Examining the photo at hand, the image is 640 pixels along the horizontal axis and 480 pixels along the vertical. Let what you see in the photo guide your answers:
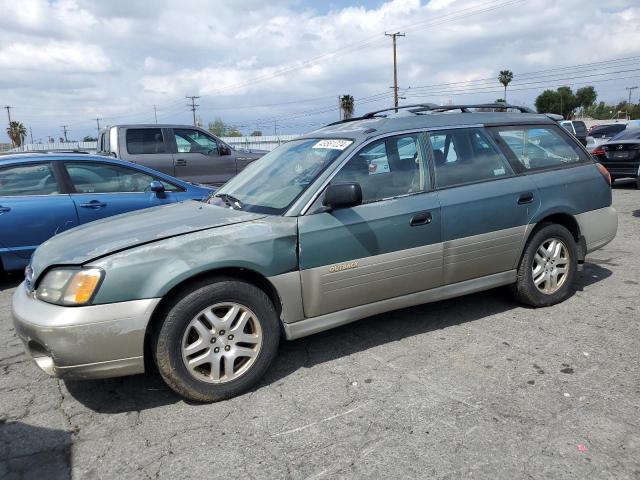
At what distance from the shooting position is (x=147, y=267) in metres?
2.98

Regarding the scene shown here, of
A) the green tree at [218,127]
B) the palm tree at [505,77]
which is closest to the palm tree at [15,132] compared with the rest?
the green tree at [218,127]

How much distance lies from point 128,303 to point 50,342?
1.52 ft

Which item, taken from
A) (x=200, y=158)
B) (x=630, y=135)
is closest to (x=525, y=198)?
(x=200, y=158)

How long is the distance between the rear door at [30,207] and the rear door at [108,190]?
15 centimetres

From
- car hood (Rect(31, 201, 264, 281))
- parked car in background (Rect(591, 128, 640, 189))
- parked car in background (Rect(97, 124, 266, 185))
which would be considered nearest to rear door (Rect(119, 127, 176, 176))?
parked car in background (Rect(97, 124, 266, 185))

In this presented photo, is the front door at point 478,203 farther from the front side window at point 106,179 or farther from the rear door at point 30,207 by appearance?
the rear door at point 30,207

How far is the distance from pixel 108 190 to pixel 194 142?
14.8ft

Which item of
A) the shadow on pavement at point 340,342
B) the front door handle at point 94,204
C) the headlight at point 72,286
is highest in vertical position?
the front door handle at point 94,204

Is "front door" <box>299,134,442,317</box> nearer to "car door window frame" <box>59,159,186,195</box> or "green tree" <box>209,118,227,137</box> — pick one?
"car door window frame" <box>59,159,186,195</box>

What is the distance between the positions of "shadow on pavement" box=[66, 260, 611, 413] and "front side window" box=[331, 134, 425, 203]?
1.14 m

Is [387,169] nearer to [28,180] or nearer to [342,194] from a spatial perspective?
[342,194]

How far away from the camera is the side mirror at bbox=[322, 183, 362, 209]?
339cm

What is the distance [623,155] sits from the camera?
12430 mm

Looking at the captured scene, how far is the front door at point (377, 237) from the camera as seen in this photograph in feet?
11.3
